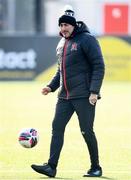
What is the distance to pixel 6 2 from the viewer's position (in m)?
36.2

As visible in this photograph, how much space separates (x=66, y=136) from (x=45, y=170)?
4674 millimetres

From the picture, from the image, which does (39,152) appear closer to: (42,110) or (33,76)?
(42,110)

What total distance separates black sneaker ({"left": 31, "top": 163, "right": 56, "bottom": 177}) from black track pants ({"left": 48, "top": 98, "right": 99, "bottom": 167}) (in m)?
0.08

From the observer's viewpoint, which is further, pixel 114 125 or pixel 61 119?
pixel 114 125

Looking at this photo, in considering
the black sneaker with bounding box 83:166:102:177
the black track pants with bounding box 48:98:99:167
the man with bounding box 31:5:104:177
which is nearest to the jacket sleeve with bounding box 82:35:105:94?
the man with bounding box 31:5:104:177

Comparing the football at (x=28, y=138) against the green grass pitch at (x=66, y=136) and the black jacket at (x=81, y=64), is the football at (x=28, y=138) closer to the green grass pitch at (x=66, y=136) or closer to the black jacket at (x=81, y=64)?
the green grass pitch at (x=66, y=136)

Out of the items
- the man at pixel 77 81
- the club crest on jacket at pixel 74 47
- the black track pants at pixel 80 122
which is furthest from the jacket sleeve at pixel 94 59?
the black track pants at pixel 80 122

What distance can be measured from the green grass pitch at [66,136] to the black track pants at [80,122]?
30cm

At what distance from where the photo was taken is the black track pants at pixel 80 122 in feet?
35.1

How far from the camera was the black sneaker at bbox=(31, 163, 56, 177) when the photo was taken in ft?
35.0

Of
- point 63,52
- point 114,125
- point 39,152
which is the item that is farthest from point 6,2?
point 63,52

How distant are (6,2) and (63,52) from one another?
25808 mm

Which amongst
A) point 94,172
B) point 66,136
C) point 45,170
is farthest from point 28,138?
point 66,136

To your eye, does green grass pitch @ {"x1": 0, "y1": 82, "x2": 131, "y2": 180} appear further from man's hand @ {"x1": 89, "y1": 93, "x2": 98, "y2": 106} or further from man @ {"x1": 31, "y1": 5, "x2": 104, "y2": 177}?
man's hand @ {"x1": 89, "y1": 93, "x2": 98, "y2": 106}
